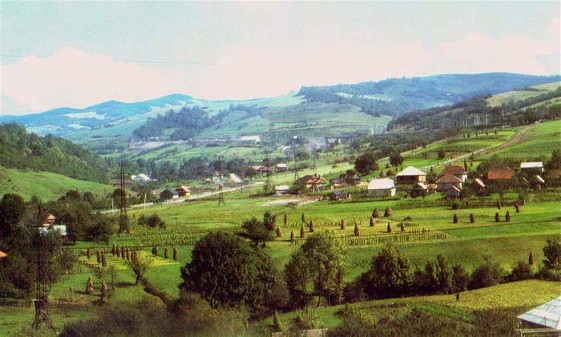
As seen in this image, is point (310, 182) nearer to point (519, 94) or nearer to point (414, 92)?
point (414, 92)

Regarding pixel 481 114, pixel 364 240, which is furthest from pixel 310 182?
pixel 481 114

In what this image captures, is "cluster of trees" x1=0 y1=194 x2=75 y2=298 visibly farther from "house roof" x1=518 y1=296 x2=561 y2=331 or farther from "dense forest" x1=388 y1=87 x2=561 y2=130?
"dense forest" x1=388 y1=87 x2=561 y2=130

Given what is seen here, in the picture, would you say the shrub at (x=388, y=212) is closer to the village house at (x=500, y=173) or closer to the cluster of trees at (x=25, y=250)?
the village house at (x=500, y=173)

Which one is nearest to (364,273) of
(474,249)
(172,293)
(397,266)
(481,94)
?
(397,266)

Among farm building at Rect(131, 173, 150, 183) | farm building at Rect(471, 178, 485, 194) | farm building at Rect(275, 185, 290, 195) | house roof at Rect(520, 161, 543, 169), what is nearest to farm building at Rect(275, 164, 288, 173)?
farm building at Rect(275, 185, 290, 195)

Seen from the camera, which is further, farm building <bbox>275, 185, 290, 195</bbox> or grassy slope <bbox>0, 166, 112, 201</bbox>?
grassy slope <bbox>0, 166, 112, 201</bbox>

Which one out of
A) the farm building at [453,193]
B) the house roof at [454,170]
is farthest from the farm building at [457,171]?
the farm building at [453,193]
